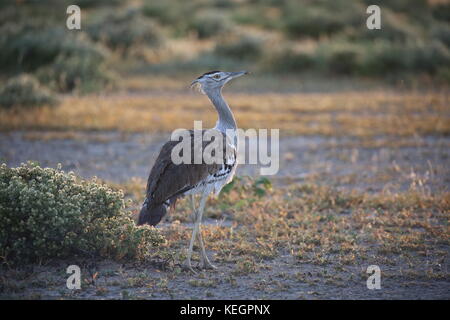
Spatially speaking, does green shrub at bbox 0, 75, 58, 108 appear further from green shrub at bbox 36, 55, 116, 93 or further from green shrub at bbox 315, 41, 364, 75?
green shrub at bbox 315, 41, 364, 75

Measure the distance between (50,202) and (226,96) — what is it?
346 inches

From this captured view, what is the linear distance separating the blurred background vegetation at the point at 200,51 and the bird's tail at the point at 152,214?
685cm

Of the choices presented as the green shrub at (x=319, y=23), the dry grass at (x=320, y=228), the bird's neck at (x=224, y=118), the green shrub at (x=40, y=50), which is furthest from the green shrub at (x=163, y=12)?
the bird's neck at (x=224, y=118)

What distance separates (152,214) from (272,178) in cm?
350

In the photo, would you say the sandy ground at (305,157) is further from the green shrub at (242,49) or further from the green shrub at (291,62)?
the green shrub at (242,49)

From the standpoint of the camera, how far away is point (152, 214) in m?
4.36

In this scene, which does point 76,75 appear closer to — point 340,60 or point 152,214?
point 340,60

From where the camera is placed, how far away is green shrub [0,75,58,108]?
10.3 metres

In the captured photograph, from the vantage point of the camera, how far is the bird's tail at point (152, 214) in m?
4.31

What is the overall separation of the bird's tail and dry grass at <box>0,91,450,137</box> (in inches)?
222

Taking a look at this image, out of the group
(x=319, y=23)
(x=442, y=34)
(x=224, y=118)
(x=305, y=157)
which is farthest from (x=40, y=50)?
(x=442, y=34)

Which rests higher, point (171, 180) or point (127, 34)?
point (127, 34)

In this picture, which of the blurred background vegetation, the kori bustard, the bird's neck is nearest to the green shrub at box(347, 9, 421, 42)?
the blurred background vegetation
